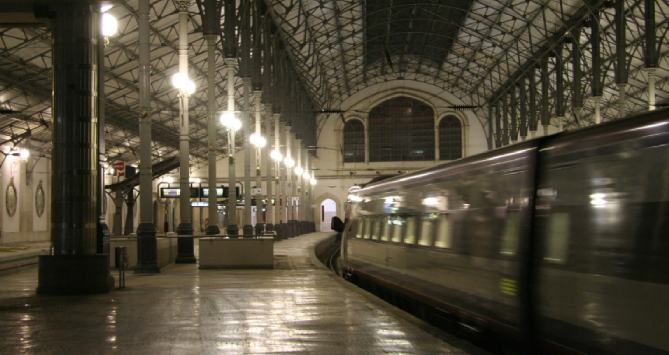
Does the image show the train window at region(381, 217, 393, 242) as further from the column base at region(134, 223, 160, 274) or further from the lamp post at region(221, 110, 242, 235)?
the lamp post at region(221, 110, 242, 235)

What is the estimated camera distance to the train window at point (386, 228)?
41.3 feet

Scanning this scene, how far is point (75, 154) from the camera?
11.8 meters

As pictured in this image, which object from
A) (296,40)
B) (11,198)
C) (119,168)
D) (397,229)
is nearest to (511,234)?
(397,229)

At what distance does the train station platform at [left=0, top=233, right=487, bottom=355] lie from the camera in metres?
6.96

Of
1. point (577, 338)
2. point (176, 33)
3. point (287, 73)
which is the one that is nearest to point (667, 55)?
point (287, 73)

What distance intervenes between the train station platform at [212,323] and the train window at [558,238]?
55.6 inches

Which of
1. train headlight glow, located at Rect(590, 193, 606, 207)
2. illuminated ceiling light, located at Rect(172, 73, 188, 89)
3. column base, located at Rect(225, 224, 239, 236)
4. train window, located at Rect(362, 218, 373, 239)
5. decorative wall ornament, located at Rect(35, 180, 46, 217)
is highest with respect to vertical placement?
illuminated ceiling light, located at Rect(172, 73, 188, 89)

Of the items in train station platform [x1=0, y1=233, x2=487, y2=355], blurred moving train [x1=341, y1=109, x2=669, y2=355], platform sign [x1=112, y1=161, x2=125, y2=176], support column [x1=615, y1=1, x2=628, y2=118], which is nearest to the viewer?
blurred moving train [x1=341, y1=109, x2=669, y2=355]

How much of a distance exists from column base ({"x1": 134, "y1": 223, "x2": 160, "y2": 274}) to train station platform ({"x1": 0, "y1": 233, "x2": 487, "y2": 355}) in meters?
3.04

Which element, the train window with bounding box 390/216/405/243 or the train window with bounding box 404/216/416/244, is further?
the train window with bounding box 390/216/405/243

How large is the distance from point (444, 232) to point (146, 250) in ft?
33.4

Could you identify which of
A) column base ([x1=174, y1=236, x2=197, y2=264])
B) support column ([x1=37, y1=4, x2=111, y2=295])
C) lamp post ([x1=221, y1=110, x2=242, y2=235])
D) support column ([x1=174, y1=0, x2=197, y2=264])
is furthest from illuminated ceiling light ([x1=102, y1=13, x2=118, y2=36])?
lamp post ([x1=221, y1=110, x2=242, y2=235])

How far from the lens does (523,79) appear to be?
1944 inches

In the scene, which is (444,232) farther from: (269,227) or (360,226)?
(269,227)
